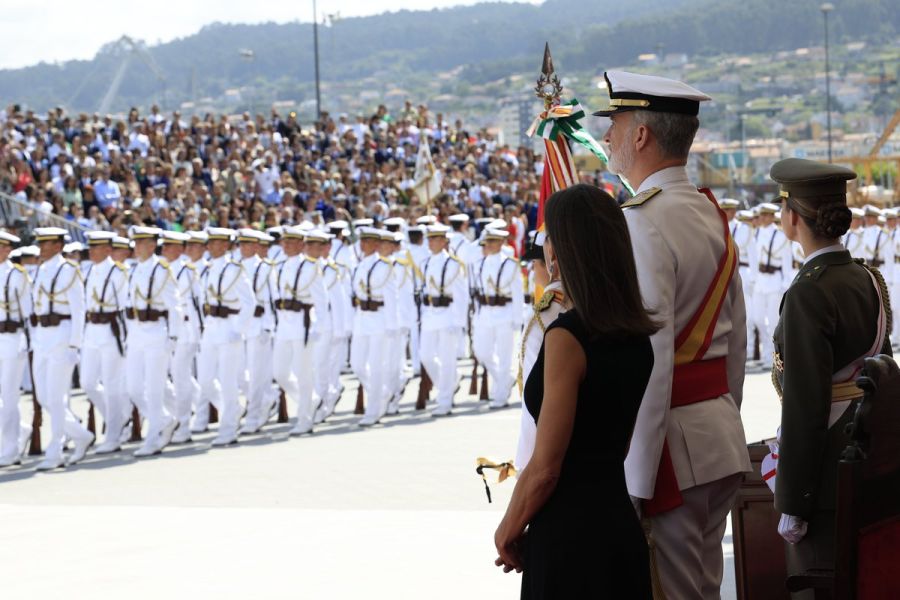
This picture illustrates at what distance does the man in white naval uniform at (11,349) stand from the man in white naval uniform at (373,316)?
3.48m

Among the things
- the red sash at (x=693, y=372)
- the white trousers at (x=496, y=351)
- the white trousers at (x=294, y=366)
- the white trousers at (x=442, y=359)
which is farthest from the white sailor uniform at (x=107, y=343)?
the red sash at (x=693, y=372)

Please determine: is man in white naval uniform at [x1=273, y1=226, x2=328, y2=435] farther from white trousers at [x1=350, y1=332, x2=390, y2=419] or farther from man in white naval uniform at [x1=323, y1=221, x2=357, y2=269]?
man in white naval uniform at [x1=323, y1=221, x2=357, y2=269]

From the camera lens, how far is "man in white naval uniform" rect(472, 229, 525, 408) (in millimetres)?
14961

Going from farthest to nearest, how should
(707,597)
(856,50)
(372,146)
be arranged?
(856,50) < (372,146) < (707,597)

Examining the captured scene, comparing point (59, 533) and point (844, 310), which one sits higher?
point (844, 310)

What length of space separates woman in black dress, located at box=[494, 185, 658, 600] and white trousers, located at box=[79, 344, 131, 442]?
32.0ft

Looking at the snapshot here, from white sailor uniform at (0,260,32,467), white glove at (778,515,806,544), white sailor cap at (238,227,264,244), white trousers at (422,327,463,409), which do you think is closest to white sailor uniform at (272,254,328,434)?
white sailor cap at (238,227,264,244)

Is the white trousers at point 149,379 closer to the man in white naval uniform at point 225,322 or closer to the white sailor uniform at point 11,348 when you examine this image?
the man in white naval uniform at point 225,322

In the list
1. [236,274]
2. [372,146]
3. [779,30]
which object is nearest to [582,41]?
[779,30]

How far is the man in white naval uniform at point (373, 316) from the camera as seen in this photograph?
1421 centimetres

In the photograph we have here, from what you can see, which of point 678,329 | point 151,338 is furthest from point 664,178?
point 151,338

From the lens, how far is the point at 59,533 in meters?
8.83

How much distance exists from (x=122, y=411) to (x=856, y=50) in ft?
523

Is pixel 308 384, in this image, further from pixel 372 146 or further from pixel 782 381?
pixel 372 146
